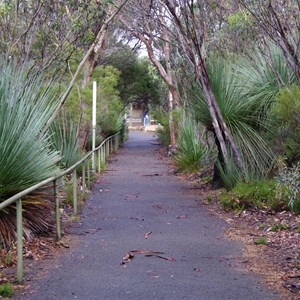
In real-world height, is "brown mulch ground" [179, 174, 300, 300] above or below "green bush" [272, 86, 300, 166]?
below

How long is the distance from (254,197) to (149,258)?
4611mm

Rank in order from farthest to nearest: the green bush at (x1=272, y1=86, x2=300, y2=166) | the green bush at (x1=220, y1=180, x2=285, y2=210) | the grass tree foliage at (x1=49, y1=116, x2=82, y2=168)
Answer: the grass tree foliage at (x1=49, y1=116, x2=82, y2=168) < the green bush at (x1=220, y1=180, x2=285, y2=210) < the green bush at (x1=272, y1=86, x2=300, y2=166)

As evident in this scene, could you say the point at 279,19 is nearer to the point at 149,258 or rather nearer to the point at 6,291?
the point at 149,258

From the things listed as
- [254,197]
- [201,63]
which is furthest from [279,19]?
[254,197]

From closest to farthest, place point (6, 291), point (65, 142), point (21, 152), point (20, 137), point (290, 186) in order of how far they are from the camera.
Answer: point (6, 291) < point (21, 152) < point (20, 137) < point (290, 186) < point (65, 142)

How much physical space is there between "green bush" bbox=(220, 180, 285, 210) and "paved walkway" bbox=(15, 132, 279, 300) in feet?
2.18

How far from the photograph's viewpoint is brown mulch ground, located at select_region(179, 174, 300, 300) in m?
7.12

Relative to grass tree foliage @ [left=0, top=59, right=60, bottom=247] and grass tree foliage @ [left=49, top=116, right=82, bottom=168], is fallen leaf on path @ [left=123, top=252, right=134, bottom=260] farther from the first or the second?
grass tree foliage @ [left=49, top=116, right=82, bottom=168]

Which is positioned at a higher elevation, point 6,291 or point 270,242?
point 6,291

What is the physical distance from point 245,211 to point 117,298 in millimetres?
6245

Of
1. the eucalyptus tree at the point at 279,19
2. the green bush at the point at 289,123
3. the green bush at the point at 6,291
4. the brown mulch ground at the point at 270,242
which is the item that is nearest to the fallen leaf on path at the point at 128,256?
the brown mulch ground at the point at 270,242

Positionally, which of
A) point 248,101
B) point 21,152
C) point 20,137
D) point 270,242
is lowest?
point 270,242

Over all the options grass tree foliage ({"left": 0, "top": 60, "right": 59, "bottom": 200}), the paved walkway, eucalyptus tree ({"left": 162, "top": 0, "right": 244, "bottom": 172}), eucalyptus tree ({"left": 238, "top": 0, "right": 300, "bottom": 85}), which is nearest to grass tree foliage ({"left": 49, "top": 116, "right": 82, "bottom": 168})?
the paved walkway

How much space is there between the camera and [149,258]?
825 centimetres
